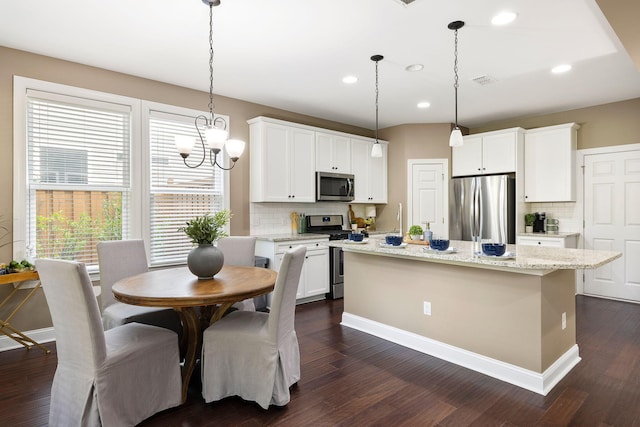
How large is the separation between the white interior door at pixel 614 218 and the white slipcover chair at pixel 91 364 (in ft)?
18.2

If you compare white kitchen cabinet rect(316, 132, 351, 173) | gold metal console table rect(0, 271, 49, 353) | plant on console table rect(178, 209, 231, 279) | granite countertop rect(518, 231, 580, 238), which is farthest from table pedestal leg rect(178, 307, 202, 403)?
granite countertop rect(518, 231, 580, 238)

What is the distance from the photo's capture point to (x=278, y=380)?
2279 mm

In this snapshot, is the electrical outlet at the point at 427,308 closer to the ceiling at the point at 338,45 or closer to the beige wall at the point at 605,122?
the ceiling at the point at 338,45

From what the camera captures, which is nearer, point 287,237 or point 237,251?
point 237,251

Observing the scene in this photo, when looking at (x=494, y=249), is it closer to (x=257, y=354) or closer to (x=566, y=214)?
(x=257, y=354)

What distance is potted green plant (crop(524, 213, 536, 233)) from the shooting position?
5.32 meters

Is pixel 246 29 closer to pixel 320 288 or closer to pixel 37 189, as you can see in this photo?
pixel 37 189

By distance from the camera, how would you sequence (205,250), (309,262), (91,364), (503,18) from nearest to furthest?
1. (91,364)
2. (205,250)
3. (503,18)
4. (309,262)

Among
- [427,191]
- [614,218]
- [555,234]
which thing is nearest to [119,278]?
[427,191]

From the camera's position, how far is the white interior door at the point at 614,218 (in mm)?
4703

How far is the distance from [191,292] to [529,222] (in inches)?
197

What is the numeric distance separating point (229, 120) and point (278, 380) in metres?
3.33

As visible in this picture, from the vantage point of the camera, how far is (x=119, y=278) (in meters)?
3.08

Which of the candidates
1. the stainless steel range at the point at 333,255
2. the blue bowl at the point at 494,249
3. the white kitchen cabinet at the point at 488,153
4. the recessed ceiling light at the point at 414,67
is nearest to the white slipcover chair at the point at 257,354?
the blue bowl at the point at 494,249
